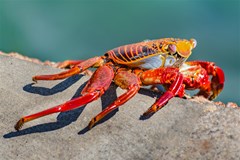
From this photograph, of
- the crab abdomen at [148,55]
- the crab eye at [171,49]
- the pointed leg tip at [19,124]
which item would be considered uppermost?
the crab eye at [171,49]

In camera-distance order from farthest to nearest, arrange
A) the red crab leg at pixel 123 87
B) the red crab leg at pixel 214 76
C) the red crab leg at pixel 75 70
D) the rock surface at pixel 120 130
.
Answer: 1. the red crab leg at pixel 214 76
2. the red crab leg at pixel 75 70
3. the red crab leg at pixel 123 87
4. the rock surface at pixel 120 130

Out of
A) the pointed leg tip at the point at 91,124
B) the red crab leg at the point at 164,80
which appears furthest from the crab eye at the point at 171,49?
the pointed leg tip at the point at 91,124

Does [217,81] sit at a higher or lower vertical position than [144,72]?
lower

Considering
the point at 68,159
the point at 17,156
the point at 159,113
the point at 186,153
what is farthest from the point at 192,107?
the point at 17,156

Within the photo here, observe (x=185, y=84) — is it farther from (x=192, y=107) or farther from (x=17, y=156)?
(x=17, y=156)

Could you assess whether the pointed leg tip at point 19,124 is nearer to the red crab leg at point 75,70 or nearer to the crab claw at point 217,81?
the red crab leg at point 75,70

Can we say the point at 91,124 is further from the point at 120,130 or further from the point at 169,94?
the point at 169,94

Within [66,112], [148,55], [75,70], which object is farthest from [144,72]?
[66,112]
